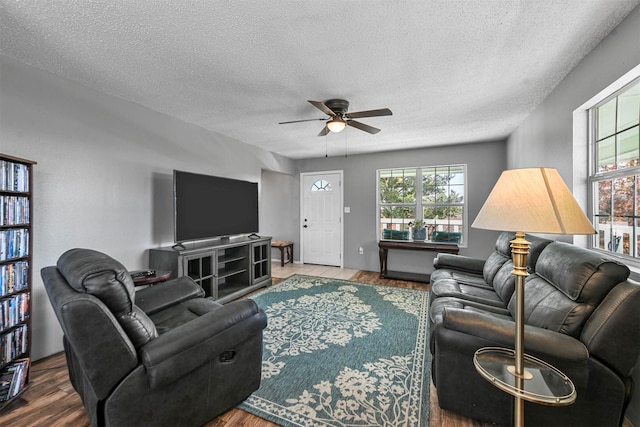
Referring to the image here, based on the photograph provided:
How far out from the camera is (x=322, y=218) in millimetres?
5949

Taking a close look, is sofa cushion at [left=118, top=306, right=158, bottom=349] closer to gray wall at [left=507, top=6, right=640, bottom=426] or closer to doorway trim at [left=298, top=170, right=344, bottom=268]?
gray wall at [left=507, top=6, right=640, bottom=426]

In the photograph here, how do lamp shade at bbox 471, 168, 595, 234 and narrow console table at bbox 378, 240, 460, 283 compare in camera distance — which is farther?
narrow console table at bbox 378, 240, 460, 283

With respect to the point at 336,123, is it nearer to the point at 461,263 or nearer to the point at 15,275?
the point at 461,263

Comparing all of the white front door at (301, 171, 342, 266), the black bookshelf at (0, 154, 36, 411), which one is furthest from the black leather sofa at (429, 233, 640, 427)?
the white front door at (301, 171, 342, 266)

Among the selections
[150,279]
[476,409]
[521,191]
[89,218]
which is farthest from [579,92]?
[89,218]

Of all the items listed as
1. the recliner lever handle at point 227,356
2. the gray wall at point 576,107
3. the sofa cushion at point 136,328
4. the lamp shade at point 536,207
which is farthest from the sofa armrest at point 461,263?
the sofa cushion at point 136,328

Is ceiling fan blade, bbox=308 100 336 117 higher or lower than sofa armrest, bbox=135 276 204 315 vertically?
higher

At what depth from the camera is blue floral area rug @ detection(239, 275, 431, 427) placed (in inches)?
65.7

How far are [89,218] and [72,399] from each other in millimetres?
Result: 1523

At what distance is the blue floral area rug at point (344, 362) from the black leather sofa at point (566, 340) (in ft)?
1.21

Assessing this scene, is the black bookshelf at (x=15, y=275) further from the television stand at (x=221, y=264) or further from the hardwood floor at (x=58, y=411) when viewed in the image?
the television stand at (x=221, y=264)

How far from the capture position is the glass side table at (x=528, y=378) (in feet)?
3.66

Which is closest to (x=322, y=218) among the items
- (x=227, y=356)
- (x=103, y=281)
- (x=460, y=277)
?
(x=460, y=277)

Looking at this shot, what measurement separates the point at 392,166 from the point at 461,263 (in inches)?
98.5
